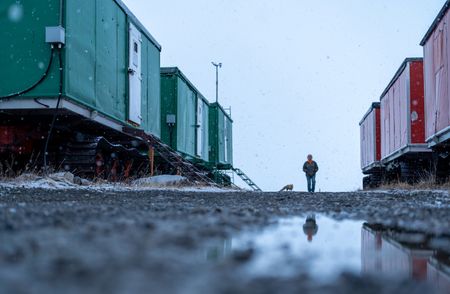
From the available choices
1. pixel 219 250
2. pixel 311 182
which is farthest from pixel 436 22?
pixel 219 250

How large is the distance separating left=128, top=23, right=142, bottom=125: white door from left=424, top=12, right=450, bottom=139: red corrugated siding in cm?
698

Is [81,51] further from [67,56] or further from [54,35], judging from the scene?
[54,35]

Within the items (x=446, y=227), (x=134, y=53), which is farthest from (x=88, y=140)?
(x=446, y=227)

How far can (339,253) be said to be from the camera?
1.74 meters

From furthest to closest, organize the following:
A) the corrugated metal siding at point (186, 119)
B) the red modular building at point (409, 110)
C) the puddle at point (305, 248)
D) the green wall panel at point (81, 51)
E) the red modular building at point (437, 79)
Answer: the corrugated metal siding at point (186, 119) < the red modular building at point (409, 110) < the red modular building at point (437, 79) < the green wall panel at point (81, 51) < the puddle at point (305, 248)

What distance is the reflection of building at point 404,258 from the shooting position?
1.38 metres

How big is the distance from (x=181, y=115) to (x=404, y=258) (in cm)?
1680

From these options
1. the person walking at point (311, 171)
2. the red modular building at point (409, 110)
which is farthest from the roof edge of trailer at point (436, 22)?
the person walking at point (311, 171)

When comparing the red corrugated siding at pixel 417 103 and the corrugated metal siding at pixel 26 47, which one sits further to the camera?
the red corrugated siding at pixel 417 103

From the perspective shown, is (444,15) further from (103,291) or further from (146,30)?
(103,291)

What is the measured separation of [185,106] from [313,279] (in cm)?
1808

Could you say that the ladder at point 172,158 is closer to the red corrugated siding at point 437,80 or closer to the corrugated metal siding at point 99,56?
the corrugated metal siding at point 99,56

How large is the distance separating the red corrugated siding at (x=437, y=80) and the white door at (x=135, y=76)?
6.98 metres

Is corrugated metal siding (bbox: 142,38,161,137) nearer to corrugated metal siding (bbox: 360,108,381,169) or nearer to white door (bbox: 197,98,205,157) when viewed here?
white door (bbox: 197,98,205,157)
